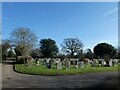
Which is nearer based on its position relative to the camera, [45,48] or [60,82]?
[60,82]

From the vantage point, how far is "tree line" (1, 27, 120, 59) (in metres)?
64.0

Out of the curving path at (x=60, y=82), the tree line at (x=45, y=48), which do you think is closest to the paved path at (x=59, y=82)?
the curving path at (x=60, y=82)

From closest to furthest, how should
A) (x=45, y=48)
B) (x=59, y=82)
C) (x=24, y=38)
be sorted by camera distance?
1. (x=59, y=82)
2. (x=24, y=38)
3. (x=45, y=48)

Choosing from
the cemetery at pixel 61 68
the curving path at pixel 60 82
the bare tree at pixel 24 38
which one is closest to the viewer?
the curving path at pixel 60 82

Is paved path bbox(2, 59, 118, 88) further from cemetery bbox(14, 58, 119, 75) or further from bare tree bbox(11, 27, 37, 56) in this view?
bare tree bbox(11, 27, 37, 56)

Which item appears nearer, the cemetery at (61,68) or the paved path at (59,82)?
the paved path at (59,82)

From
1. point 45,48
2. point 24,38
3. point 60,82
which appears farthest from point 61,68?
point 45,48

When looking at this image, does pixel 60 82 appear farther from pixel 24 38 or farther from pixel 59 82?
pixel 24 38

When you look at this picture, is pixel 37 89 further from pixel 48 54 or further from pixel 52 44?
pixel 52 44

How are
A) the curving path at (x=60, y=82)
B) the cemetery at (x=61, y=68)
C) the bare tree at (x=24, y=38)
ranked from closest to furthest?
the curving path at (x=60, y=82)
the cemetery at (x=61, y=68)
the bare tree at (x=24, y=38)

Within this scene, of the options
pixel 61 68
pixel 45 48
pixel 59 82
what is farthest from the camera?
pixel 45 48

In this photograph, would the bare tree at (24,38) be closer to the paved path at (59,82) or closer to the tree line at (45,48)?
the tree line at (45,48)

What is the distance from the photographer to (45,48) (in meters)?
99.8

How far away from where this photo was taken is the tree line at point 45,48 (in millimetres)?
63969
